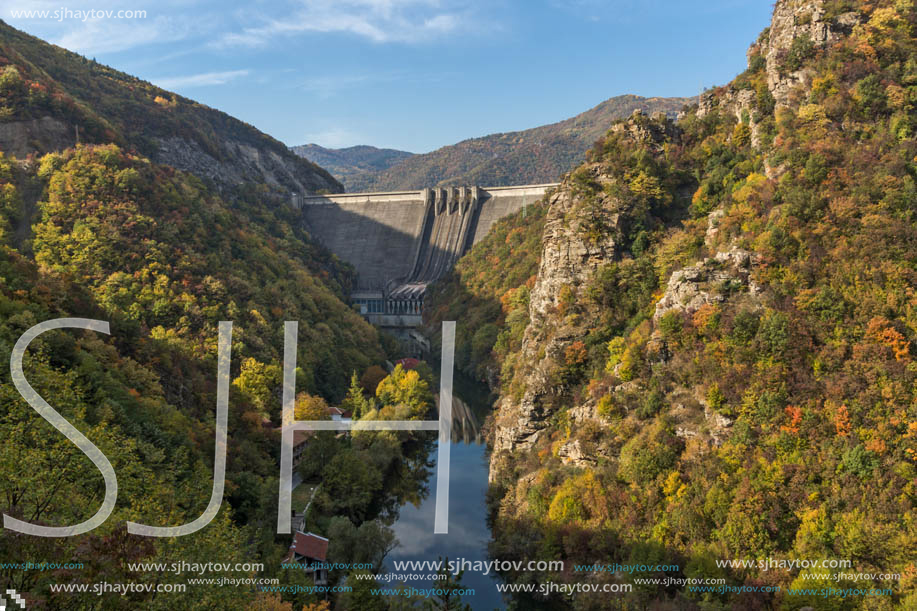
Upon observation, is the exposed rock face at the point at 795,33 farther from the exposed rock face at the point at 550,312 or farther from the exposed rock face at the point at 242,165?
the exposed rock face at the point at 242,165

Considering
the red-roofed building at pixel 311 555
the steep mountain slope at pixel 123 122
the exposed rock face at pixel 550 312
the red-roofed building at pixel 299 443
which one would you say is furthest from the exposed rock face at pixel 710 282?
the steep mountain slope at pixel 123 122

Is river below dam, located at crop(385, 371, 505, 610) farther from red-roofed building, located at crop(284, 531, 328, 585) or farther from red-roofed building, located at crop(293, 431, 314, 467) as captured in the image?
red-roofed building, located at crop(293, 431, 314, 467)

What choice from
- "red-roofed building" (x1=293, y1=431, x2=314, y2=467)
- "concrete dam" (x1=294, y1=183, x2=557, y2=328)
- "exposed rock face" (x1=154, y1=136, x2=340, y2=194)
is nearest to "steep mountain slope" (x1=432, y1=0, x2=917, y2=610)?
"red-roofed building" (x1=293, y1=431, x2=314, y2=467)

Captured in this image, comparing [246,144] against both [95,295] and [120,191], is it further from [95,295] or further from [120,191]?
[95,295]

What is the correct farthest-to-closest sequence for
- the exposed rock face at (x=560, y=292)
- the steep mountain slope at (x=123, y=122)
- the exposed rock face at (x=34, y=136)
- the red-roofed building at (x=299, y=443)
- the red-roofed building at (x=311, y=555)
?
1. the steep mountain slope at (x=123, y=122)
2. the exposed rock face at (x=34, y=136)
3. the red-roofed building at (x=299, y=443)
4. the exposed rock face at (x=560, y=292)
5. the red-roofed building at (x=311, y=555)

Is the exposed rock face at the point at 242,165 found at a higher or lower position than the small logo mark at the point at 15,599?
higher

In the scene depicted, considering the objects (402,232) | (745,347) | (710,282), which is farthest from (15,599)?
(402,232)

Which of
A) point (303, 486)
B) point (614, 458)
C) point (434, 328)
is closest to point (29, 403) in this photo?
point (303, 486)

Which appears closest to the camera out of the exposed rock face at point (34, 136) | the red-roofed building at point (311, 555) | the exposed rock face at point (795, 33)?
the red-roofed building at point (311, 555)
